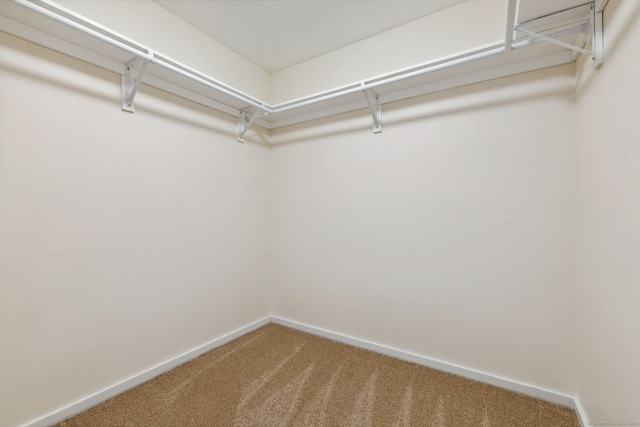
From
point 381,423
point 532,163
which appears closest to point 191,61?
point 532,163

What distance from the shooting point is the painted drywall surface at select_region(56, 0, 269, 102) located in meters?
1.63

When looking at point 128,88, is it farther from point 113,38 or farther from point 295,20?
point 295,20

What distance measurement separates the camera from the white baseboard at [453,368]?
163 cm

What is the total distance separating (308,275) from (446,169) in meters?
1.58

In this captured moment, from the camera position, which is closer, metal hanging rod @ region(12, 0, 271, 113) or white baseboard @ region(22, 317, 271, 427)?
metal hanging rod @ region(12, 0, 271, 113)

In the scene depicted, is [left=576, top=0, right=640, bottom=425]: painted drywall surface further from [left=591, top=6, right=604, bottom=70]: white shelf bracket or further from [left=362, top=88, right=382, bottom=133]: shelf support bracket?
[left=362, top=88, right=382, bottom=133]: shelf support bracket

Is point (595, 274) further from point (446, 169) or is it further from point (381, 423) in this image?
point (381, 423)

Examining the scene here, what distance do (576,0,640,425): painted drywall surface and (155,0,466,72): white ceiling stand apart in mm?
1184

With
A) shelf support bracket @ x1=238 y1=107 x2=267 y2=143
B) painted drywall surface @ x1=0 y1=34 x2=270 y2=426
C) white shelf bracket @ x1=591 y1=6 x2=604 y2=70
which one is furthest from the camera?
shelf support bracket @ x1=238 y1=107 x2=267 y2=143

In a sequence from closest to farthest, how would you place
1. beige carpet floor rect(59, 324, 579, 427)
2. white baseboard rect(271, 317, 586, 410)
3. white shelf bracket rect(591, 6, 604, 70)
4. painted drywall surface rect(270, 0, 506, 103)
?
white shelf bracket rect(591, 6, 604, 70) < beige carpet floor rect(59, 324, 579, 427) < white baseboard rect(271, 317, 586, 410) < painted drywall surface rect(270, 0, 506, 103)

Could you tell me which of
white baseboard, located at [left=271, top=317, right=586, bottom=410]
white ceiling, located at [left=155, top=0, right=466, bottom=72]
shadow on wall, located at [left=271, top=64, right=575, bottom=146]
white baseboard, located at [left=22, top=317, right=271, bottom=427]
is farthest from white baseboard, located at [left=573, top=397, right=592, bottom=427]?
white ceiling, located at [left=155, top=0, right=466, bottom=72]

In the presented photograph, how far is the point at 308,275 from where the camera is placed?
8.70 ft

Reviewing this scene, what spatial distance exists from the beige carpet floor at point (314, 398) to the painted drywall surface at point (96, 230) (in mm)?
264

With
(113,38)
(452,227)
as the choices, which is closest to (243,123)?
(113,38)
